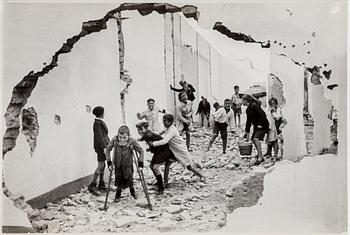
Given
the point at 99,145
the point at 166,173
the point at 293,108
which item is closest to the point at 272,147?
the point at 293,108

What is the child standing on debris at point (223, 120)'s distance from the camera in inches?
60.4

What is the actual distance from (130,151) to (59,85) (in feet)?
1.12

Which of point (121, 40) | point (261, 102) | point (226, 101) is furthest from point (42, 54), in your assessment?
point (261, 102)

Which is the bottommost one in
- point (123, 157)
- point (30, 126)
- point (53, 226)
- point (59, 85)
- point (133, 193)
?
point (53, 226)

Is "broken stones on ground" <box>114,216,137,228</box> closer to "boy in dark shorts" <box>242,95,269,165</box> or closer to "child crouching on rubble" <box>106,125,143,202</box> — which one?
"child crouching on rubble" <box>106,125,143,202</box>

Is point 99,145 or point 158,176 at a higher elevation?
point 99,145

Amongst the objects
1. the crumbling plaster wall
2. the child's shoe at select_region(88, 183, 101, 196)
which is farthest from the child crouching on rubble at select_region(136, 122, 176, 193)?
the child's shoe at select_region(88, 183, 101, 196)

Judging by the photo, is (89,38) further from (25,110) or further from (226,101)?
(226,101)

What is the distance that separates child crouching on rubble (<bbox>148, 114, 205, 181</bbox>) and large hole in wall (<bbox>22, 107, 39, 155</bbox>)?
1.32 ft

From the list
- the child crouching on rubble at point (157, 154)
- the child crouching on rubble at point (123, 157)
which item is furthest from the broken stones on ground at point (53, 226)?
the child crouching on rubble at point (157, 154)

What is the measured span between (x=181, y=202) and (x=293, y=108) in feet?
1.70

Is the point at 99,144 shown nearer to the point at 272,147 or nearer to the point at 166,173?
the point at 166,173

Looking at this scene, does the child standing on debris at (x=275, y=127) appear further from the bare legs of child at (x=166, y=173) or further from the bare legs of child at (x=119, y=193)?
the bare legs of child at (x=119, y=193)

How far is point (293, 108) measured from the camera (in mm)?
1531
